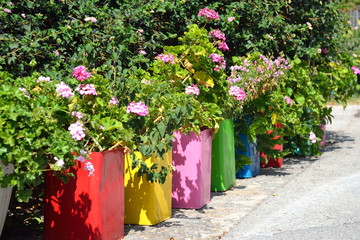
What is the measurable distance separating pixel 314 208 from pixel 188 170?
1.05 meters

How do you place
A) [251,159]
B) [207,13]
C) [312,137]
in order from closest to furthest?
[207,13] < [251,159] < [312,137]

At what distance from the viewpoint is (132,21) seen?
6.14 metres

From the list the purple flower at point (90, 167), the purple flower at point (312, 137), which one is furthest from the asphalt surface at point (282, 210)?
the purple flower at point (90, 167)

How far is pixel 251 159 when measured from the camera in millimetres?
7016

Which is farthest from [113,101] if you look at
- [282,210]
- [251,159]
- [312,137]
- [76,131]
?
[312,137]

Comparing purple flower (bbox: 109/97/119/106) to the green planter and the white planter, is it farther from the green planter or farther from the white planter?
the green planter

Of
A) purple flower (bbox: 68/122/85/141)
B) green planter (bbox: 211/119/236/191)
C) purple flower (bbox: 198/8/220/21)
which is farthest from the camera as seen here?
purple flower (bbox: 198/8/220/21)

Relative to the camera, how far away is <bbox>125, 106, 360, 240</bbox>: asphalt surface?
→ 4.84m

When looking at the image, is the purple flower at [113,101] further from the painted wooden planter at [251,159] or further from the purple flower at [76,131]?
the painted wooden planter at [251,159]

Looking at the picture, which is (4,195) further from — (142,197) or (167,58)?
(167,58)

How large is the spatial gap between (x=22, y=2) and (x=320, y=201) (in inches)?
116

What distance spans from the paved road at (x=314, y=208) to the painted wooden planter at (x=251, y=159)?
449 millimetres

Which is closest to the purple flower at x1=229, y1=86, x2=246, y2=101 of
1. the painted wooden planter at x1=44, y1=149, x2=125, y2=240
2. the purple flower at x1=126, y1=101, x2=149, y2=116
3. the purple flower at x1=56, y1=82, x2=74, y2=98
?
the purple flower at x1=126, y1=101, x2=149, y2=116

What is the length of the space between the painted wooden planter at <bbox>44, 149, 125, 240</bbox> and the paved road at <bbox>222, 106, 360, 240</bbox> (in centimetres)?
95
